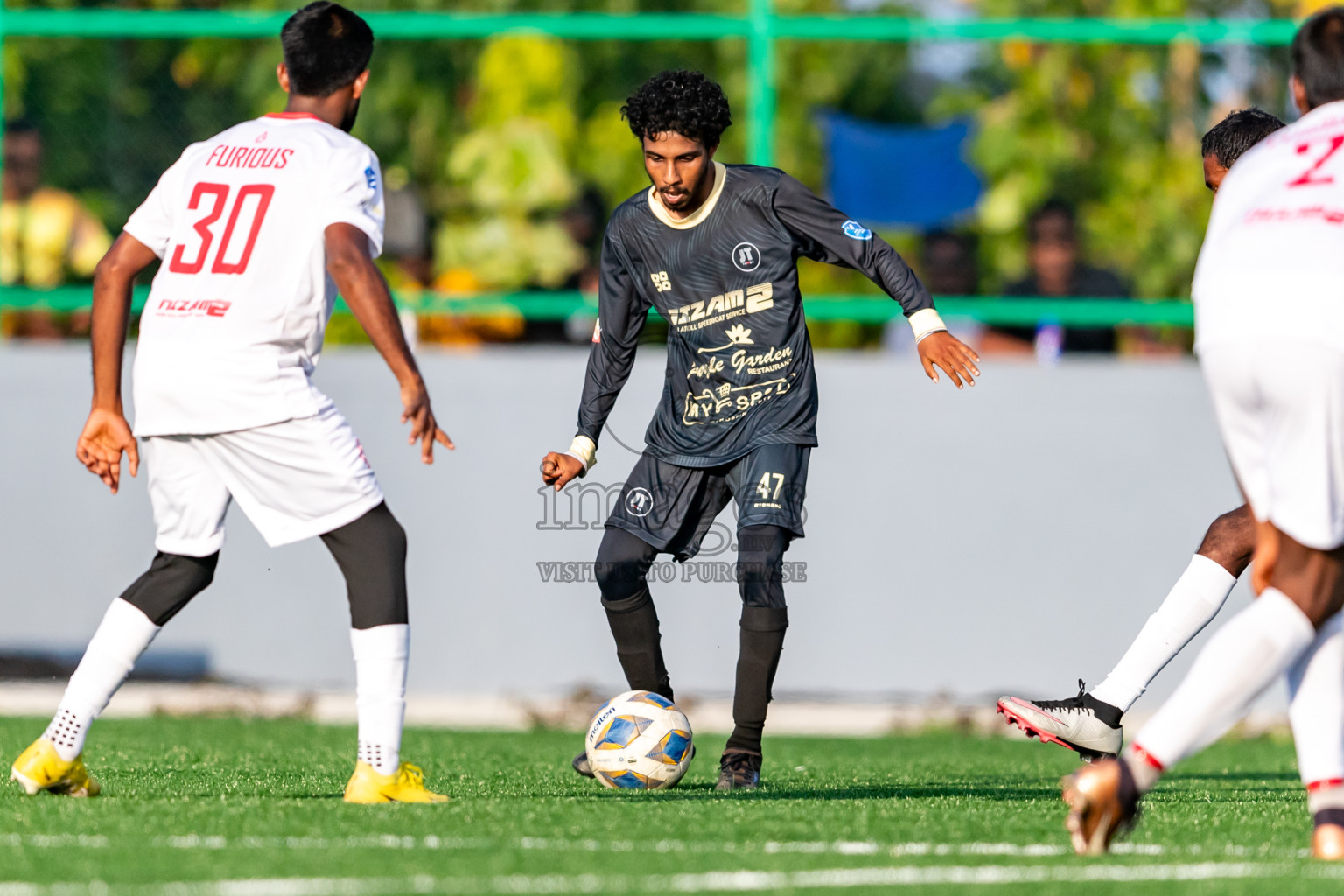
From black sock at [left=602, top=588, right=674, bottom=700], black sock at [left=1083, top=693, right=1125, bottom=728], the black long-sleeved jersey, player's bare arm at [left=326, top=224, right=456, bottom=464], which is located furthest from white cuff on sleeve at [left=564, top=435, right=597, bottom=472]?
black sock at [left=1083, top=693, right=1125, bottom=728]

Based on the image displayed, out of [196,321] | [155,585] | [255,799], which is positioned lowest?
[255,799]

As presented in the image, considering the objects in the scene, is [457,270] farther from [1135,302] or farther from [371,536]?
[371,536]

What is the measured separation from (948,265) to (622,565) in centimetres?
396

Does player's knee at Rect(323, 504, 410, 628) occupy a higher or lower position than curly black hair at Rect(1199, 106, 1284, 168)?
lower

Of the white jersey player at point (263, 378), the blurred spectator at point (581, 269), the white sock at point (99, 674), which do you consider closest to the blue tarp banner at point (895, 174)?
the blurred spectator at point (581, 269)

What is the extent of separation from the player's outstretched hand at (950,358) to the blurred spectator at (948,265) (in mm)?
3862

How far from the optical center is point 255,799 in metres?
5.26

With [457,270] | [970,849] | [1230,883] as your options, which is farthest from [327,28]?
[457,270]

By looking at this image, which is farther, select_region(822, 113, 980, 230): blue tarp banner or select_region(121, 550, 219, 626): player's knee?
select_region(822, 113, 980, 230): blue tarp banner

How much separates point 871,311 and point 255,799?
16.6ft

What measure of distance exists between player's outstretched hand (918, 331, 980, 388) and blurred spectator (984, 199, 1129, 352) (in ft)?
13.1

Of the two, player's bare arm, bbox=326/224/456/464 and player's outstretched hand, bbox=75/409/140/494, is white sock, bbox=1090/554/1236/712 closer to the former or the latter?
player's bare arm, bbox=326/224/456/464

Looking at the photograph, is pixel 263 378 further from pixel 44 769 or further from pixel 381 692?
pixel 44 769

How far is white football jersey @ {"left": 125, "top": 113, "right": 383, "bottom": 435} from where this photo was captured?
16.3 feet
